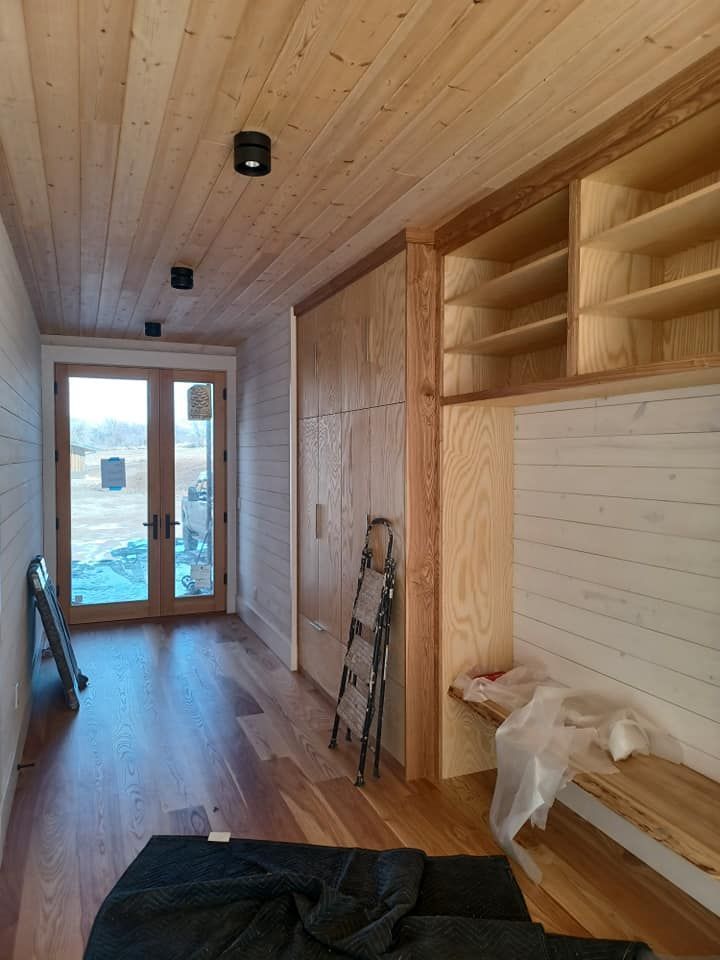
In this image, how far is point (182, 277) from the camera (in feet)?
11.9

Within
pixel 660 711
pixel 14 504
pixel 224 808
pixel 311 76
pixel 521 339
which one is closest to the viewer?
pixel 311 76

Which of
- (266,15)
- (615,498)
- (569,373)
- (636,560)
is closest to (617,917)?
(636,560)

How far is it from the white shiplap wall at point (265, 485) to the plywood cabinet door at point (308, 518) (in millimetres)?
193

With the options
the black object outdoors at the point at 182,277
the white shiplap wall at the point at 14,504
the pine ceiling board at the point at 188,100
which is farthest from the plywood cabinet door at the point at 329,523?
the white shiplap wall at the point at 14,504

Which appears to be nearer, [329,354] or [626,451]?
[626,451]

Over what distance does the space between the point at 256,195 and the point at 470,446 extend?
4.58 ft

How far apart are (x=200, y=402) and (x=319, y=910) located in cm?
515

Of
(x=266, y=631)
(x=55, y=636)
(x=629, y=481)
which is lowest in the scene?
(x=266, y=631)

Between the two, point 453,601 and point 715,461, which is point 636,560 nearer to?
point 715,461

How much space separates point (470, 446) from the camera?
3.06 meters

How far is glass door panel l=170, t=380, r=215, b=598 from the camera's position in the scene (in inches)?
243

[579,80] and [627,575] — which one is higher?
[579,80]

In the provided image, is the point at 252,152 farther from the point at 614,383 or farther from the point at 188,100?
the point at 614,383

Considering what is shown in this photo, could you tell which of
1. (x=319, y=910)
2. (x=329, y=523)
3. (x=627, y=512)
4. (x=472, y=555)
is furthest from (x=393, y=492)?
(x=319, y=910)
